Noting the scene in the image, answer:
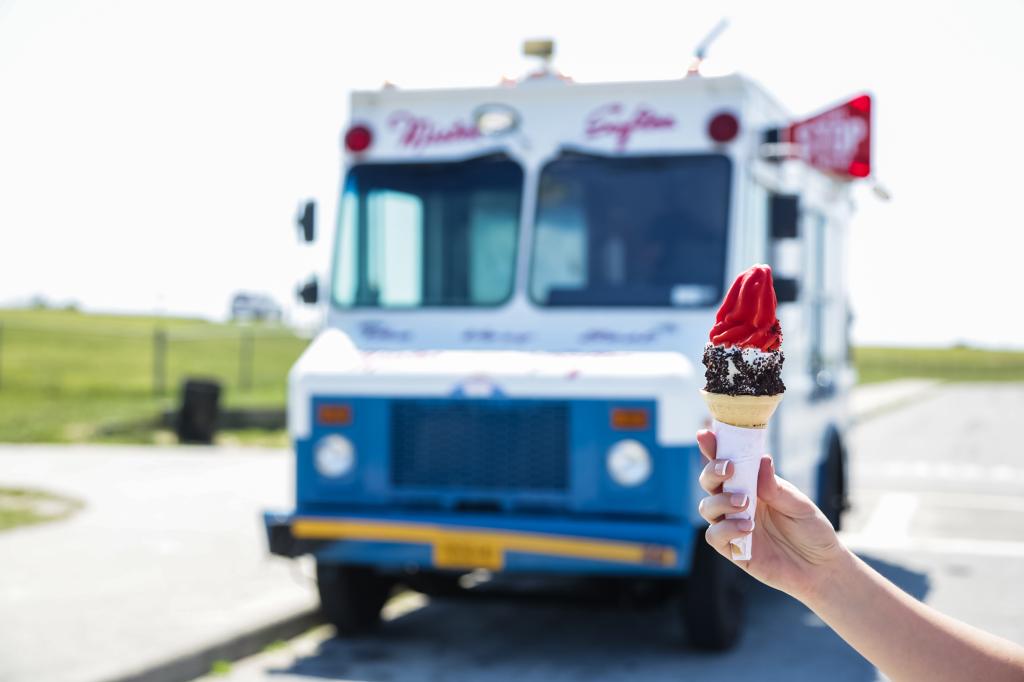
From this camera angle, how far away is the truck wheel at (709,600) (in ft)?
22.2

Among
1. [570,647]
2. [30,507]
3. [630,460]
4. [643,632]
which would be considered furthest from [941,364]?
[630,460]

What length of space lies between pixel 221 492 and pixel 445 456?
6556 mm

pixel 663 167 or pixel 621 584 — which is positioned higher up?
pixel 663 167

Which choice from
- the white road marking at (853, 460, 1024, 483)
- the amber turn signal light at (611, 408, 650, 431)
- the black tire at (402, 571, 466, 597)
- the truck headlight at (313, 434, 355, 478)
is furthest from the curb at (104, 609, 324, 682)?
the white road marking at (853, 460, 1024, 483)

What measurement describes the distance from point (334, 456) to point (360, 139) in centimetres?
187

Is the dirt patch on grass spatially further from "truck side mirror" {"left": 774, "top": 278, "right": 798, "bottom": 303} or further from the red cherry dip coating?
the red cherry dip coating

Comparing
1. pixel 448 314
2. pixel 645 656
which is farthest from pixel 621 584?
pixel 448 314

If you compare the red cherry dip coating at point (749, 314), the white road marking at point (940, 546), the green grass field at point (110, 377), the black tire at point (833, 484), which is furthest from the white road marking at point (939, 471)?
the red cherry dip coating at point (749, 314)

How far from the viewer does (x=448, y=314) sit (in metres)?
7.34

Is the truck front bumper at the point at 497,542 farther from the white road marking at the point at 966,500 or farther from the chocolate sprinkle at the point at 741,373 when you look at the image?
the white road marking at the point at 966,500

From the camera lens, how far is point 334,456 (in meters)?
6.96

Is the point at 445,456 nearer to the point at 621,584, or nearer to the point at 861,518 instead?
the point at 621,584

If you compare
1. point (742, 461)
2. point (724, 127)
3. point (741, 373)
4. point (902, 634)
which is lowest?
point (902, 634)

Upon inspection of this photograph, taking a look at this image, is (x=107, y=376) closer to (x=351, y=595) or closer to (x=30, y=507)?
(x=30, y=507)
